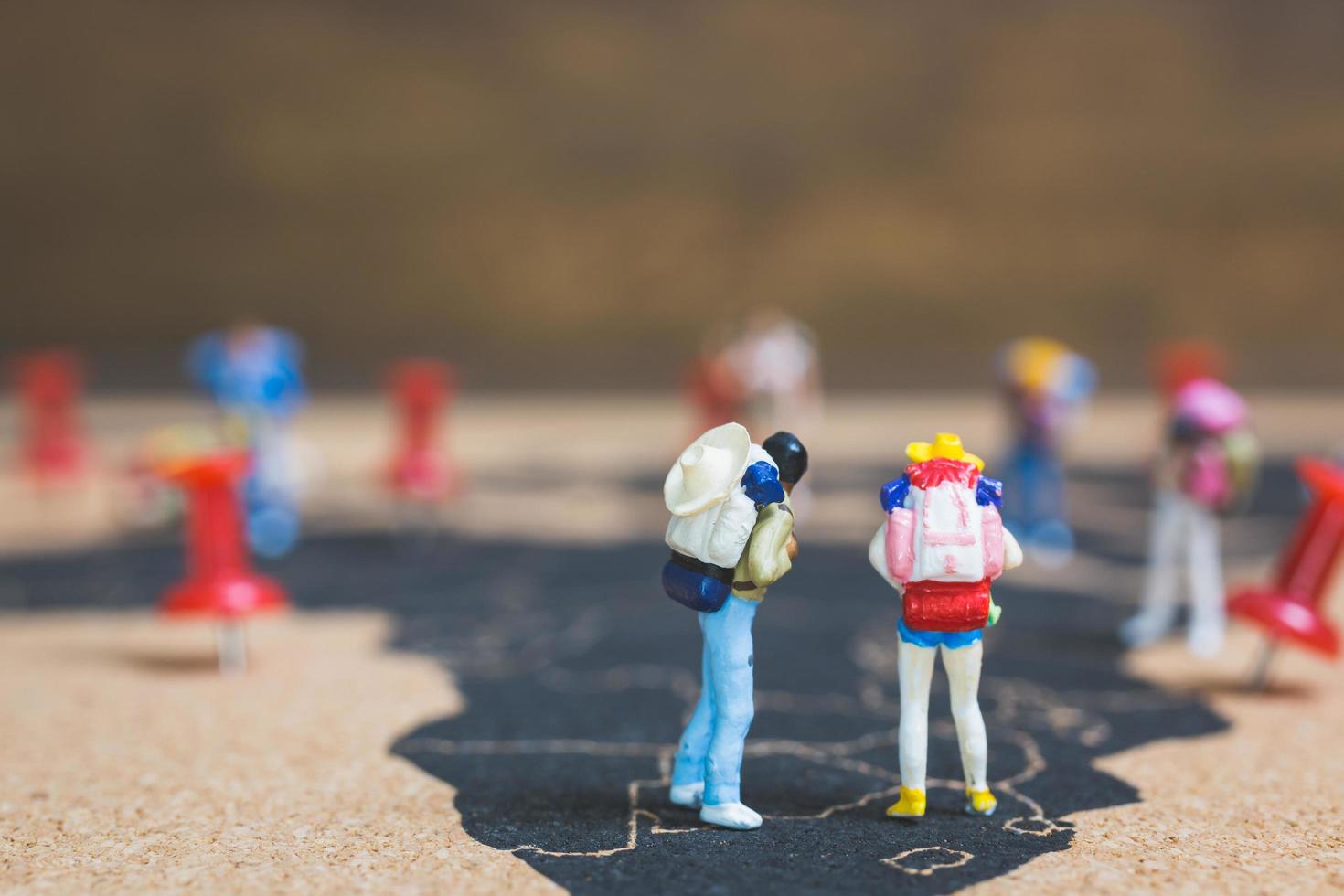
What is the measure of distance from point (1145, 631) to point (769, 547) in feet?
8.85

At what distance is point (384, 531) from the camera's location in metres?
→ 7.26

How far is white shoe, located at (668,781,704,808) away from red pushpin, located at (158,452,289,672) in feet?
6.05

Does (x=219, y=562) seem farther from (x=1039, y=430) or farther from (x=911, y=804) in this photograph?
(x=1039, y=430)

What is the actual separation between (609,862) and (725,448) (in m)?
0.93

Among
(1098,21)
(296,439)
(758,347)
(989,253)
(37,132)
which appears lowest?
(296,439)

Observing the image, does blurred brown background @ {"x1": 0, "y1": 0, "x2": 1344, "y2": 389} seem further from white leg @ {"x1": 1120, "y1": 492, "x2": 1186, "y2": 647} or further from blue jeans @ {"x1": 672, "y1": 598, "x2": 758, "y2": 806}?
blue jeans @ {"x1": 672, "y1": 598, "x2": 758, "y2": 806}

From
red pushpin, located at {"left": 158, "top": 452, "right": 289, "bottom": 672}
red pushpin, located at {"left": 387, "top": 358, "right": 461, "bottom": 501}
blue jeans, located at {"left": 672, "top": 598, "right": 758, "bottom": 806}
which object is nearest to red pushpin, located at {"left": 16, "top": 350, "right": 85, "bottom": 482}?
red pushpin, located at {"left": 387, "top": 358, "right": 461, "bottom": 501}

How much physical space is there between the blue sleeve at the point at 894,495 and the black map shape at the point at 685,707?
0.75 meters

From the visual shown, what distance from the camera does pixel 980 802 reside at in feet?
9.80

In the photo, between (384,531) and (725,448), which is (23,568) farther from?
(725,448)

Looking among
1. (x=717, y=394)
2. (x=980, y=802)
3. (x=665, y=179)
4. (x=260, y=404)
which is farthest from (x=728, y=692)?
(x=665, y=179)

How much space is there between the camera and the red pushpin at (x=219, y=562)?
4.21 metres

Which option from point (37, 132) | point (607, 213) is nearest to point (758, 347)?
point (607, 213)

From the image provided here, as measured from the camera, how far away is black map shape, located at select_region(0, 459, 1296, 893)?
9.20 feet
